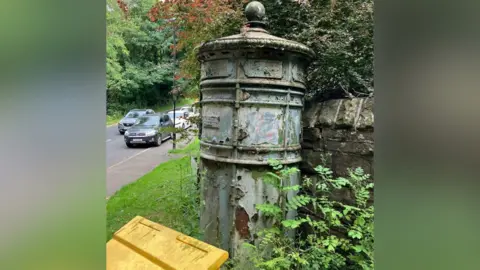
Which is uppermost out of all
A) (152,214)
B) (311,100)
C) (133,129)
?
(311,100)

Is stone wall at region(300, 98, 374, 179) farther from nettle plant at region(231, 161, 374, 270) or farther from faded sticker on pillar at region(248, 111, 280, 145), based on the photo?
faded sticker on pillar at region(248, 111, 280, 145)

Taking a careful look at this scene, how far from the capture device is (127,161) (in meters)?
6.86

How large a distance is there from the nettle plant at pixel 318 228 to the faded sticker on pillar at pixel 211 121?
677mm

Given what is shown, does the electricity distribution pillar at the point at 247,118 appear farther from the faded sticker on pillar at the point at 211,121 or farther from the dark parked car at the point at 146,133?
the dark parked car at the point at 146,133

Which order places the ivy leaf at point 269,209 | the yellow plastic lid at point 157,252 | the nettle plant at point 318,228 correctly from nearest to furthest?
the yellow plastic lid at point 157,252, the nettle plant at point 318,228, the ivy leaf at point 269,209

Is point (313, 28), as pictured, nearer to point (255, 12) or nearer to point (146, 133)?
point (255, 12)

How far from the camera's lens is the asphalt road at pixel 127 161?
538 centimetres

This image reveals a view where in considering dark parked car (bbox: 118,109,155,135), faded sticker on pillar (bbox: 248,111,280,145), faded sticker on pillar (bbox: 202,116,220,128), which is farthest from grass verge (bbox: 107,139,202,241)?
dark parked car (bbox: 118,109,155,135)

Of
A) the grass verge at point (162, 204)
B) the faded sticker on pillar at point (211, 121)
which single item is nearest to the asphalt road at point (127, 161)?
the grass verge at point (162, 204)
